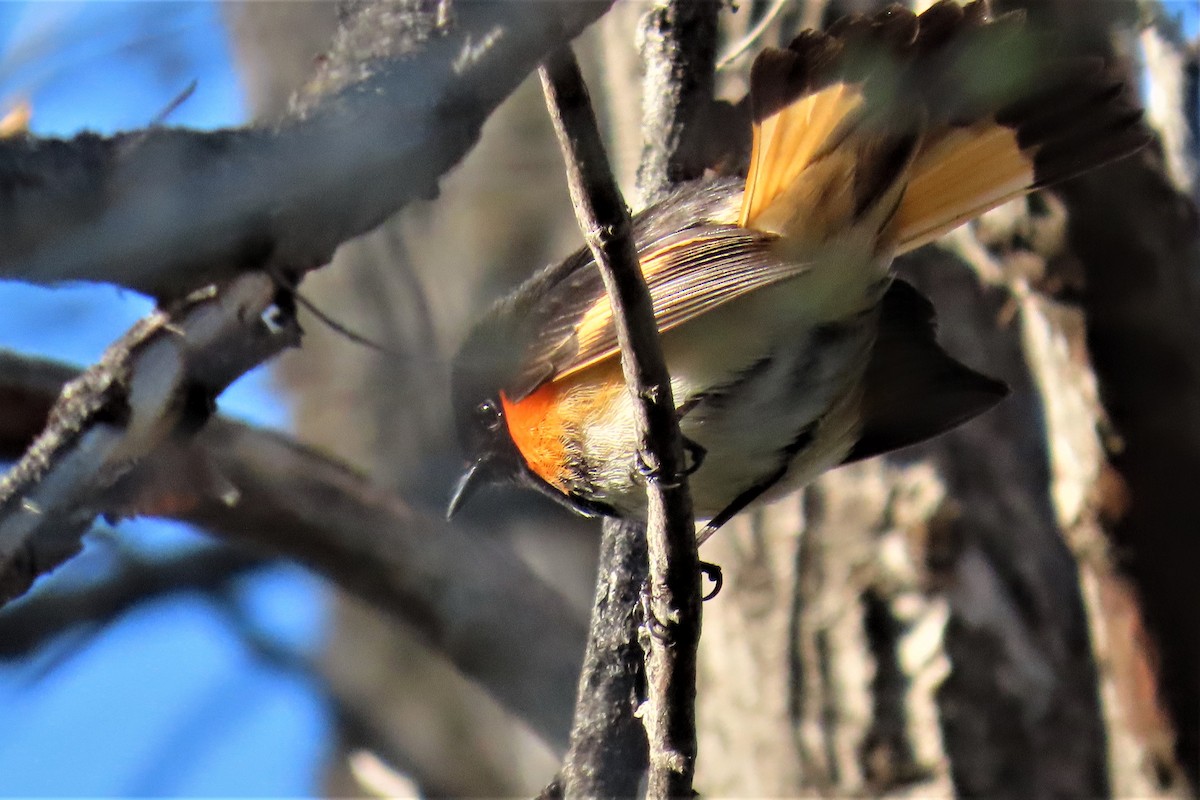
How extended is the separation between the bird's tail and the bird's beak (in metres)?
1.03

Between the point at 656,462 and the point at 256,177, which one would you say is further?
the point at 256,177

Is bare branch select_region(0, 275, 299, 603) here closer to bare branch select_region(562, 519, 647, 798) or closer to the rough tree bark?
bare branch select_region(562, 519, 647, 798)

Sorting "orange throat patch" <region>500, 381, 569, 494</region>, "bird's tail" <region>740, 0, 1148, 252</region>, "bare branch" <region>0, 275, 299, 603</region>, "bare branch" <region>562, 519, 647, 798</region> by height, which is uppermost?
"bird's tail" <region>740, 0, 1148, 252</region>

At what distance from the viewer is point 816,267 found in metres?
2.66

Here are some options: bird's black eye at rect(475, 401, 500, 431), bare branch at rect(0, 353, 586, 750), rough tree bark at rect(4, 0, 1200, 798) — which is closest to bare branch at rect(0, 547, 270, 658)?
bare branch at rect(0, 353, 586, 750)

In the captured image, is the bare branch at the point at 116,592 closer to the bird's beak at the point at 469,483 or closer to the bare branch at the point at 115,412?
the bird's beak at the point at 469,483

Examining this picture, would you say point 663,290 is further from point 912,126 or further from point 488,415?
point 488,415

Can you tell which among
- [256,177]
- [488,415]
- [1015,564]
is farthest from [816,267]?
[1015,564]

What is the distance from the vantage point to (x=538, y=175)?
744 centimetres

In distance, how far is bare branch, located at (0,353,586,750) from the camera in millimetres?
3830

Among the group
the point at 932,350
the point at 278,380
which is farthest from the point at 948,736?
the point at 278,380

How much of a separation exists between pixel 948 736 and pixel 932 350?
1337 millimetres

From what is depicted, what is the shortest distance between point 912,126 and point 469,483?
1453 mm

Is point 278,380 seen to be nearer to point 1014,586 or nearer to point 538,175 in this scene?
point 538,175
